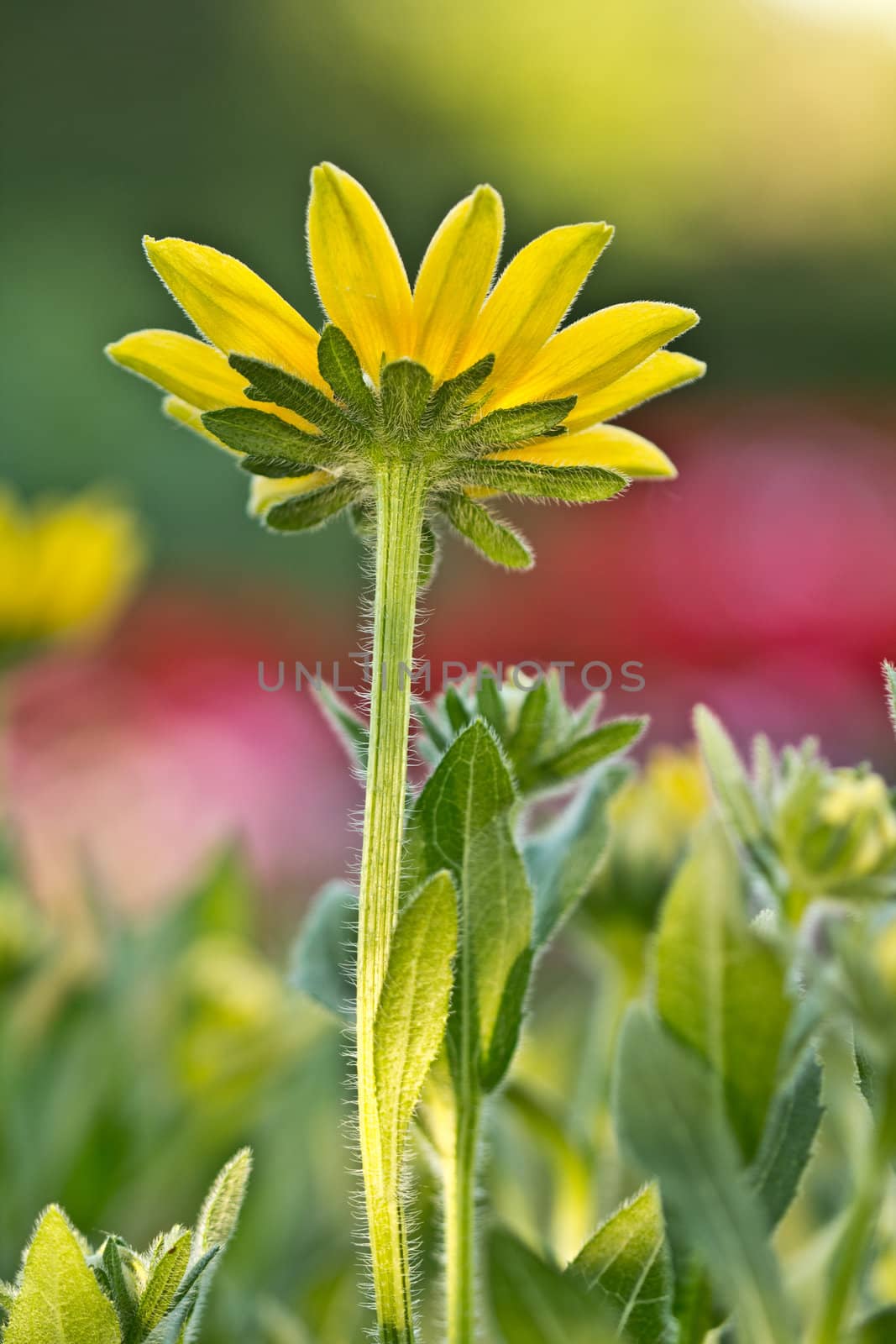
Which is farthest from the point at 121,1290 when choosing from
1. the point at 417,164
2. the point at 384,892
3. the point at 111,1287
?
the point at 417,164

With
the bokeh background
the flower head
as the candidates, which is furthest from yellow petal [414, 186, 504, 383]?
the bokeh background

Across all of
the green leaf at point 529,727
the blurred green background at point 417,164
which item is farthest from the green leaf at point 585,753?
the blurred green background at point 417,164

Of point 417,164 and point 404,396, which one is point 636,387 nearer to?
point 404,396

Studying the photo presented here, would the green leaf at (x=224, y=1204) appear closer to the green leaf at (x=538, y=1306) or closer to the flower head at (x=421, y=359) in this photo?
the green leaf at (x=538, y=1306)

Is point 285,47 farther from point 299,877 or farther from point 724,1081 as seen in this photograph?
point 724,1081

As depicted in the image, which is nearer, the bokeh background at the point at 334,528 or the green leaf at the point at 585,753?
the green leaf at the point at 585,753

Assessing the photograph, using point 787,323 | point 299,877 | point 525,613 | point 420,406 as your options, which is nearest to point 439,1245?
point 420,406
